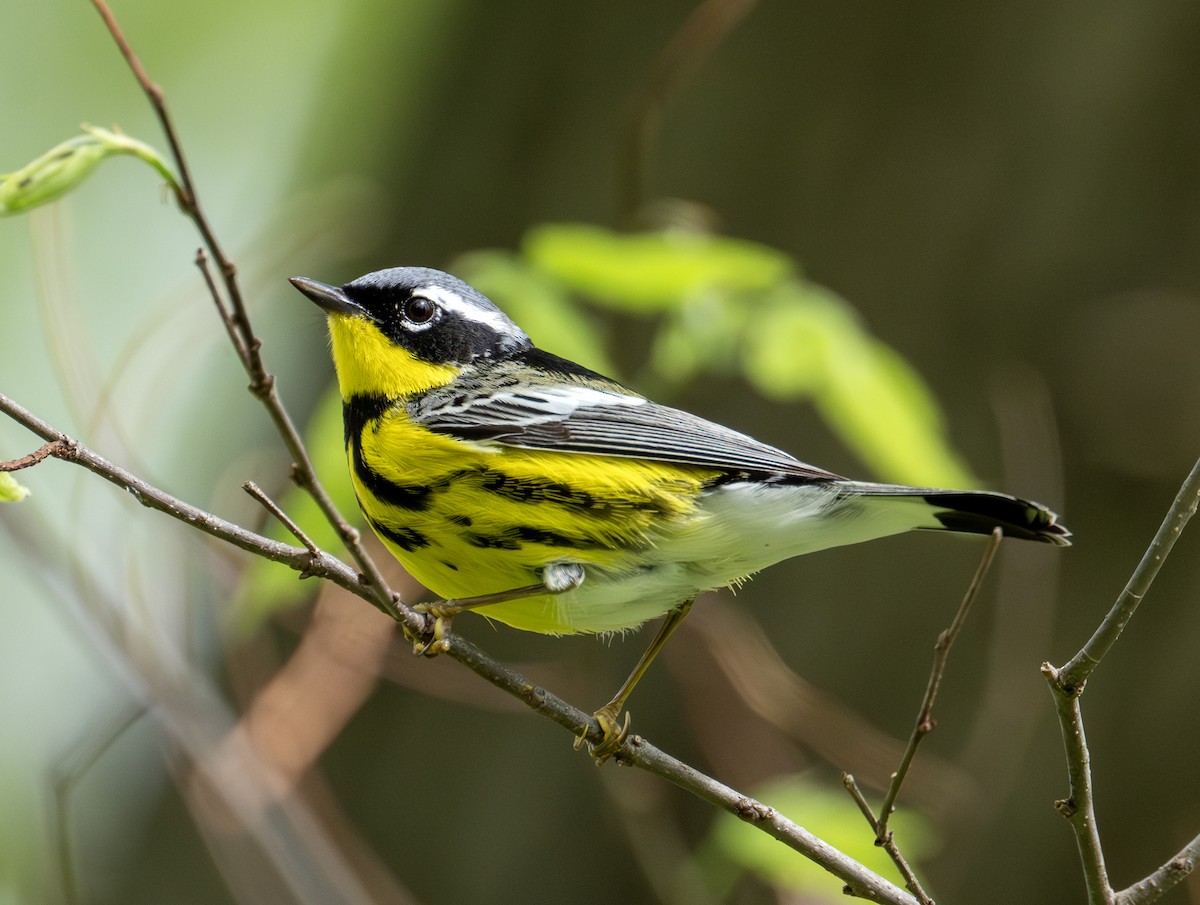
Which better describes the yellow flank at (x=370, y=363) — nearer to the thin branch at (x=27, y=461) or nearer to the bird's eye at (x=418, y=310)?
the bird's eye at (x=418, y=310)

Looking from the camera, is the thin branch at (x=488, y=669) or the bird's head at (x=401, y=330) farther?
the bird's head at (x=401, y=330)

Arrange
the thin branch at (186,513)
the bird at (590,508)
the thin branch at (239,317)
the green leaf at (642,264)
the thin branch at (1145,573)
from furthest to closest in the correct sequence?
the green leaf at (642,264)
the bird at (590,508)
the thin branch at (186,513)
the thin branch at (1145,573)
the thin branch at (239,317)

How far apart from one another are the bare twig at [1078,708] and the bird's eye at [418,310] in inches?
80.3

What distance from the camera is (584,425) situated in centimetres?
293

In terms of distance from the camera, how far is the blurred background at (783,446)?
138 inches

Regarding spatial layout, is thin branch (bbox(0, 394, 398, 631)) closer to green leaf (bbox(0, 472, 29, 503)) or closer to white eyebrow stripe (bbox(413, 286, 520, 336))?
green leaf (bbox(0, 472, 29, 503))

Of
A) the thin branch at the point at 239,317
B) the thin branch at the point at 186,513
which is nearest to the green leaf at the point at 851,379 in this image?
the thin branch at the point at 186,513

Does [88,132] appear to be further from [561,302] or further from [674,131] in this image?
[674,131]

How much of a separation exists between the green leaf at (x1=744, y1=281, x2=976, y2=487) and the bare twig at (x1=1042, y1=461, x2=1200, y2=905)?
0.97 metres

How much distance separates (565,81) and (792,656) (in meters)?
2.56

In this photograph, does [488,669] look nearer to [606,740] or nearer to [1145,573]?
[606,740]

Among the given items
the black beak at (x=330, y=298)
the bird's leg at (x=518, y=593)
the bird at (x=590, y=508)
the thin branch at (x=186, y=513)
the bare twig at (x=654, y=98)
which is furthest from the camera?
the bare twig at (x=654, y=98)

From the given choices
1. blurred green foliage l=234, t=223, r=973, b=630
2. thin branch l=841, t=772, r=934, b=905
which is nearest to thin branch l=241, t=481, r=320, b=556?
blurred green foliage l=234, t=223, r=973, b=630

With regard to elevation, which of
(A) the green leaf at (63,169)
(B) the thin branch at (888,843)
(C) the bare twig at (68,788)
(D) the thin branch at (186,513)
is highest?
A: (A) the green leaf at (63,169)
